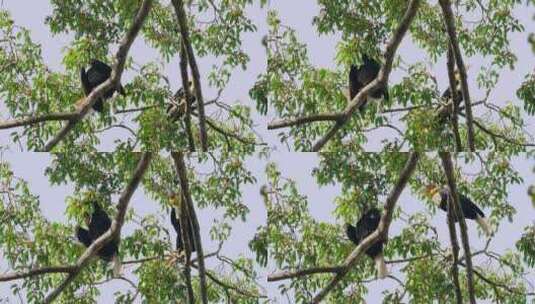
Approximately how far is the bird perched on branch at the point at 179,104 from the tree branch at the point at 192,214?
0.62 m

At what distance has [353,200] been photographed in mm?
4453

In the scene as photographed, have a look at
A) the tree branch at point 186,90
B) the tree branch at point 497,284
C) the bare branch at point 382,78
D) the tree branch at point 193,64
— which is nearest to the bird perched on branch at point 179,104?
the tree branch at point 186,90

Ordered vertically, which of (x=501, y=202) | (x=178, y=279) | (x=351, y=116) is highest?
(x=351, y=116)

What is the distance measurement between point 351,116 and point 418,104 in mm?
402

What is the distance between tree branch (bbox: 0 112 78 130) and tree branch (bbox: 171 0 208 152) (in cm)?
52

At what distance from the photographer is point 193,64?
457 centimetres

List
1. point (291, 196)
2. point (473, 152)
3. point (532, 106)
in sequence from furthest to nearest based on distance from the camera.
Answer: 1. point (532, 106)
2. point (473, 152)
3. point (291, 196)

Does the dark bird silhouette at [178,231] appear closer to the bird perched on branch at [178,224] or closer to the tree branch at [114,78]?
the bird perched on branch at [178,224]

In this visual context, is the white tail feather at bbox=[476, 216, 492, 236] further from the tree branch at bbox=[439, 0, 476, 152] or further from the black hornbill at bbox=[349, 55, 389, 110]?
the black hornbill at bbox=[349, 55, 389, 110]

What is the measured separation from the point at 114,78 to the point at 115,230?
74cm

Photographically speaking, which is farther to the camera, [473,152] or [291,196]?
[473,152]

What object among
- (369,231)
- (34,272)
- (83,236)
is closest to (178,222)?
(83,236)

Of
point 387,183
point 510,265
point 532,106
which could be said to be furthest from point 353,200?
point 532,106

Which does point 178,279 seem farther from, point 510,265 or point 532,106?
point 532,106
